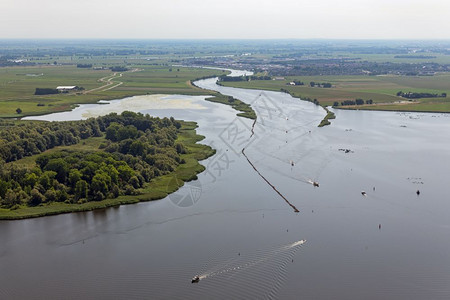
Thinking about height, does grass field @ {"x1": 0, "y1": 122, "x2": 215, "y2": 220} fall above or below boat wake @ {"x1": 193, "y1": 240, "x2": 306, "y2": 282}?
above

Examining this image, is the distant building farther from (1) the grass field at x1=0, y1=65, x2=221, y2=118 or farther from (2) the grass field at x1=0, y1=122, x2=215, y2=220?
(2) the grass field at x1=0, y1=122, x2=215, y2=220

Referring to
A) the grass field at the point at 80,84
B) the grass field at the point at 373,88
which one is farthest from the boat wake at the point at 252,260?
the grass field at the point at 373,88

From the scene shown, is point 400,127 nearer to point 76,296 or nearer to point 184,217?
point 184,217

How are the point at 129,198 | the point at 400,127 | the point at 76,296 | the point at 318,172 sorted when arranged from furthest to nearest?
the point at 400,127 < the point at 318,172 < the point at 129,198 < the point at 76,296

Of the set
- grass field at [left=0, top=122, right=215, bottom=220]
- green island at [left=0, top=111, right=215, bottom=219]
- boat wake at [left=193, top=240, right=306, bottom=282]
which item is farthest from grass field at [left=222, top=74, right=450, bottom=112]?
boat wake at [left=193, top=240, right=306, bottom=282]

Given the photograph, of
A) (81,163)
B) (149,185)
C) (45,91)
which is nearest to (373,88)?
(45,91)

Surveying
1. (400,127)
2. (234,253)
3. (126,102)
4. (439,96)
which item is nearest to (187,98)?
(126,102)

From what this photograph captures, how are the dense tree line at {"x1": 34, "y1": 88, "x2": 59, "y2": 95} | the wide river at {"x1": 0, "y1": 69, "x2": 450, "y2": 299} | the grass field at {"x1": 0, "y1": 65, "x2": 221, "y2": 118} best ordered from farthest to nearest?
the dense tree line at {"x1": 34, "y1": 88, "x2": 59, "y2": 95} < the grass field at {"x1": 0, "y1": 65, "x2": 221, "y2": 118} < the wide river at {"x1": 0, "y1": 69, "x2": 450, "y2": 299}

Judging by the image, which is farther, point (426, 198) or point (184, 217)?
point (426, 198)

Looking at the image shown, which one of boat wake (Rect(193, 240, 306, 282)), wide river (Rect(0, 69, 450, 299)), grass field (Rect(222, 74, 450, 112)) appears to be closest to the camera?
wide river (Rect(0, 69, 450, 299))
